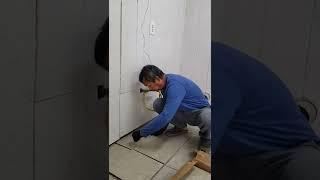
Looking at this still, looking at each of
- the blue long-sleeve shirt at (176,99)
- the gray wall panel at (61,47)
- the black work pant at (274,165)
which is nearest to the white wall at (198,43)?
the blue long-sleeve shirt at (176,99)

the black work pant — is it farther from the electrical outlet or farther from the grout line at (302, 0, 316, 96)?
the electrical outlet

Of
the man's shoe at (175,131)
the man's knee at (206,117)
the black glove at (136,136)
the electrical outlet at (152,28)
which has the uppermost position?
the electrical outlet at (152,28)

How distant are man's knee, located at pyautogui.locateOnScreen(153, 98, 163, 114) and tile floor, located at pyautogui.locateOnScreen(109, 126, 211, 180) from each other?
0.18ft

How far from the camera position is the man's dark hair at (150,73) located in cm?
41

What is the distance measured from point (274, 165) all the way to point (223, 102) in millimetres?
112

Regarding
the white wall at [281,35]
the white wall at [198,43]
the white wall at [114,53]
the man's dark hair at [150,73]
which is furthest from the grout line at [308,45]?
the white wall at [114,53]

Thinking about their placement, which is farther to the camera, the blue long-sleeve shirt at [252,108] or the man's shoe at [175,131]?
the man's shoe at [175,131]

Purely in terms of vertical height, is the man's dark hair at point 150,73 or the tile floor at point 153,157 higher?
the man's dark hair at point 150,73

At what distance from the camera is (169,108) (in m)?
0.40

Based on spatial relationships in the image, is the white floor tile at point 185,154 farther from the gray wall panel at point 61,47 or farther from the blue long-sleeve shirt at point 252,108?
the gray wall panel at point 61,47

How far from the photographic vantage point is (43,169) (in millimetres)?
436

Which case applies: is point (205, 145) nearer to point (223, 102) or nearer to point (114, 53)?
point (223, 102)

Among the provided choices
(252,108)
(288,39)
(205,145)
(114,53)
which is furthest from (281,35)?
(114,53)

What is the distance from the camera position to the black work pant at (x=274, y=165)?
26cm
